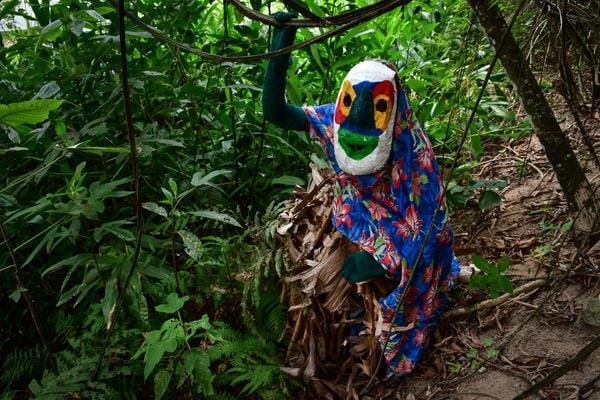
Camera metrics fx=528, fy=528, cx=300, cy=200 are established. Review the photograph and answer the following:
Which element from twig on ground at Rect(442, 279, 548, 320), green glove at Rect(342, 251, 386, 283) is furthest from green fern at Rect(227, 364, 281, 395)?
twig on ground at Rect(442, 279, 548, 320)

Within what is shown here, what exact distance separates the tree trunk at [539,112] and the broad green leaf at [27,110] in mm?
1252

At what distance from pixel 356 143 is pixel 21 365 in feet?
4.72

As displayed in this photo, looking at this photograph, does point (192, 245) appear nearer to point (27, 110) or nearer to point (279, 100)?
point (279, 100)

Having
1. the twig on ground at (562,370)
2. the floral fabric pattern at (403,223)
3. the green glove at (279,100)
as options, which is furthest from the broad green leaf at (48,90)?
the twig on ground at (562,370)

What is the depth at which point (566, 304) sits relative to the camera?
184 cm

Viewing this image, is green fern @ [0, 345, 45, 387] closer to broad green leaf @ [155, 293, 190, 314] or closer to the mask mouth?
broad green leaf @ [155, 293, 190, 314]

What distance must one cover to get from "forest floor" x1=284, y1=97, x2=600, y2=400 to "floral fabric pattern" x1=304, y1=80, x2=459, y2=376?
12 centimetres

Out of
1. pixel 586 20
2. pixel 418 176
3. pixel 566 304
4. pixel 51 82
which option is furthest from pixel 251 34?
pixel 566 304

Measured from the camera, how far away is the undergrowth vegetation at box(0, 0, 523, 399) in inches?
68.0

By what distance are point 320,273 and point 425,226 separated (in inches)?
16.6

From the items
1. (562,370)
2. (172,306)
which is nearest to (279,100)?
(172,306)

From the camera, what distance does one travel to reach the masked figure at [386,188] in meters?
1.68

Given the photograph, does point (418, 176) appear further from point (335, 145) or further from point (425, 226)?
point (335, 145)

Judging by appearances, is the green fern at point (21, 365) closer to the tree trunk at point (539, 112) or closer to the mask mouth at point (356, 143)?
the mask mouth at point (356, 143)
